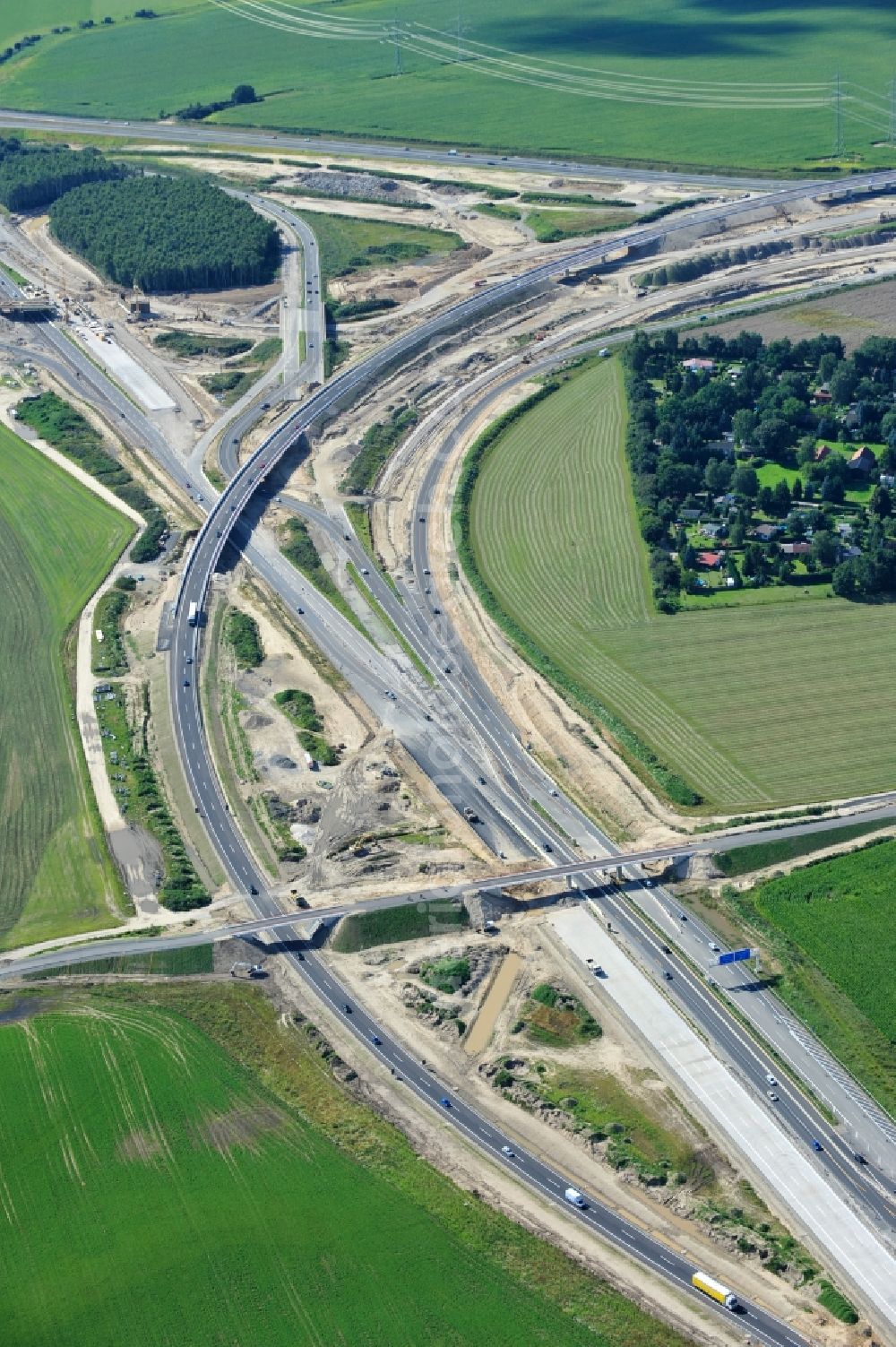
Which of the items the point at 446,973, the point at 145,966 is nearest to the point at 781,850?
the point at 446,973

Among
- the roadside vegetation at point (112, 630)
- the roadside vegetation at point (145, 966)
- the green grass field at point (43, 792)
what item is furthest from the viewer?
the roadside vegetation at point (112, 630)

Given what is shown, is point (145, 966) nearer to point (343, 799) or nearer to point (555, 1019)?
point (343, 799)

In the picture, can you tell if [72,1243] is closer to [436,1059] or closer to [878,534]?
[436,1059]

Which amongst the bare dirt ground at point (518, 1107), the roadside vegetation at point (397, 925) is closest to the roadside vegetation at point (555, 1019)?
the bare dirt ground at point (518, 1107)

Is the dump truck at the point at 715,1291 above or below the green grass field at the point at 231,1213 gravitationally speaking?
above

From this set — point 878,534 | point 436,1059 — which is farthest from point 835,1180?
point 878,534

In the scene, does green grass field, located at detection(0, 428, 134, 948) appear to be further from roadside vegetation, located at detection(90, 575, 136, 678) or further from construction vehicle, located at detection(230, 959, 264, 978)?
construction vehicle, located at detection(230, 959, 264, 978)

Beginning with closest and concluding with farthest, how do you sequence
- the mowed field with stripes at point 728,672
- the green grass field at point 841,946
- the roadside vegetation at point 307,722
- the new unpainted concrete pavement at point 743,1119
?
the new unpainted concrete pavement at point 743,1119
the green grass field at point 841,946
the mowed field with stripes at point 728,672
the roadside vegetation at point 307,722

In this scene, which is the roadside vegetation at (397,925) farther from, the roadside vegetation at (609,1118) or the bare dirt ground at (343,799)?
the roadside vegetation at (609,1118)
